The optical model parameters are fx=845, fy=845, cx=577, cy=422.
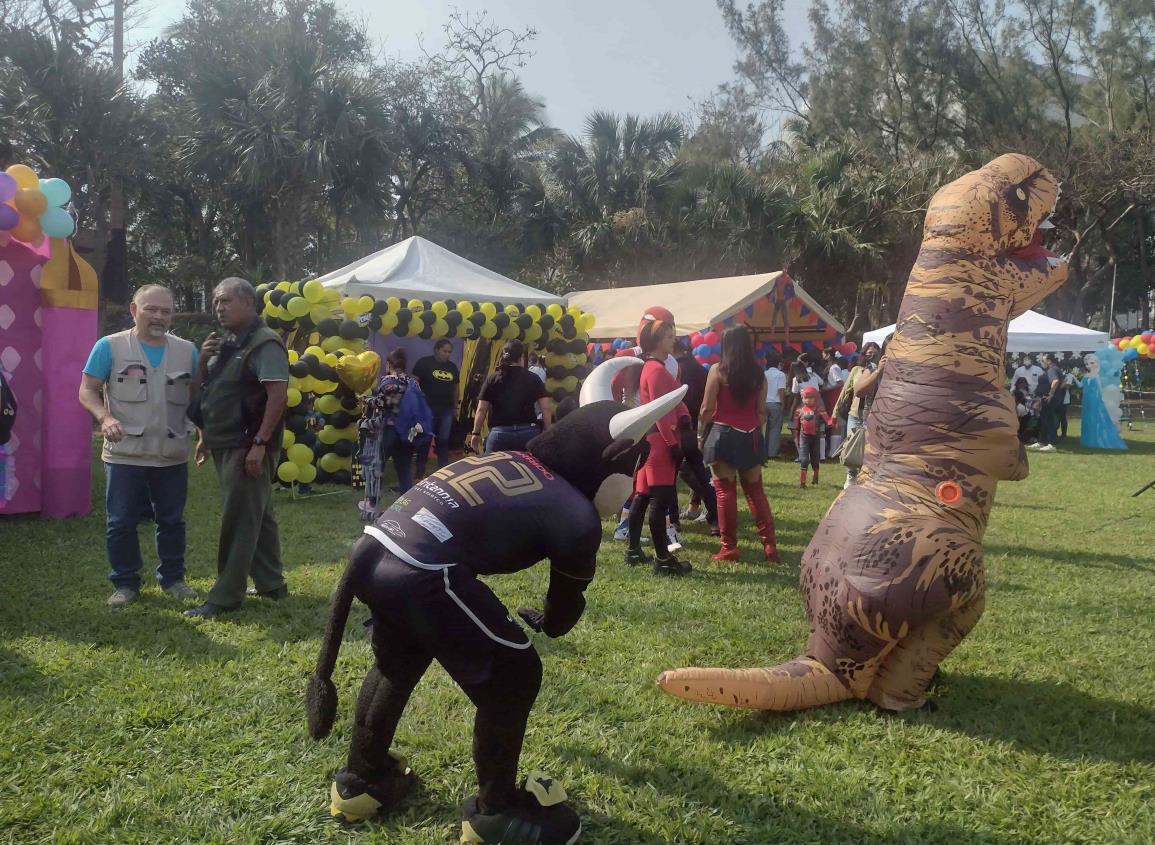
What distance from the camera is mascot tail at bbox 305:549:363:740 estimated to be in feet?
7.99

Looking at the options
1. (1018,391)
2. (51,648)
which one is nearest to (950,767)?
(51,648)

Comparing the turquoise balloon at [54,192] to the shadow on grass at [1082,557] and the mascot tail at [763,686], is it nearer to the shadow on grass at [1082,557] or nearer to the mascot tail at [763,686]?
the mascot tail at [763,686]

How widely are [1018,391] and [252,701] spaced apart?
15.5 m

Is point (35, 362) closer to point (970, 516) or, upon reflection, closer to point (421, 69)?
point (970, 516)

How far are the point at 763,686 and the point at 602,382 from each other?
1513 mm

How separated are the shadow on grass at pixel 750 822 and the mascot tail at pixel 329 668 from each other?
90 centimetres

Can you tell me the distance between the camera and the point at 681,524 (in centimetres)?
762

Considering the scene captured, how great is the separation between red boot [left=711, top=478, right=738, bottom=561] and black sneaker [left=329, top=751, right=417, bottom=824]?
3.62 metres

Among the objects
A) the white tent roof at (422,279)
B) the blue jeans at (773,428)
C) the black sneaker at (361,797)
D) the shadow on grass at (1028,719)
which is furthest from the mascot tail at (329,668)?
the blue jeans at (773,428)

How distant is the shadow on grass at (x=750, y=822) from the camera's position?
2.65m

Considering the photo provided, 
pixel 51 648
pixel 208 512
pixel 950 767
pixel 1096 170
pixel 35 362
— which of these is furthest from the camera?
pixel 1096 170

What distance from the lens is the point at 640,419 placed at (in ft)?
7.66

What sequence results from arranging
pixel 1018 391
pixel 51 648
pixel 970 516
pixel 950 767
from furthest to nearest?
pixel 1018 391, pixel 51 648, pixel 970 516, pixel 950 767

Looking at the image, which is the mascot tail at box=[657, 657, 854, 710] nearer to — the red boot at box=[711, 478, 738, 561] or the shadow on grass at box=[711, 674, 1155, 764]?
the shadow on grass at box=[711, 674, 1155, 764]
